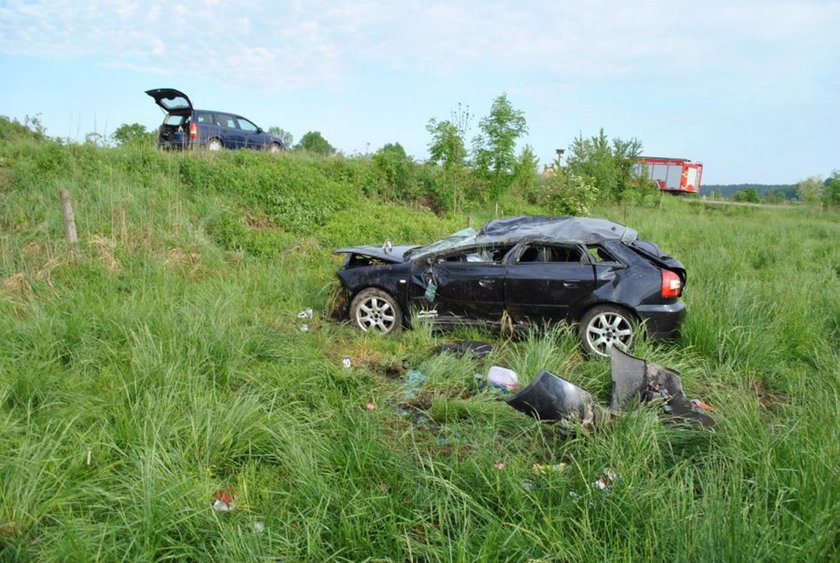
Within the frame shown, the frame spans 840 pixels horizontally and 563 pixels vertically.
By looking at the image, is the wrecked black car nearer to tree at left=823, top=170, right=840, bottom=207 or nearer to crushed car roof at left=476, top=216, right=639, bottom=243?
crushed car roof at left=476, top=216, right=639, bottom=243

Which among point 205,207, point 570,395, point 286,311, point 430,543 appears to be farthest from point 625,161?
point 430,543

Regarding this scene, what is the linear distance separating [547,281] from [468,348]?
1.18 meters

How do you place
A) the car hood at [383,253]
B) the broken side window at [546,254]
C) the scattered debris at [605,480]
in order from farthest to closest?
the car hood at [383,253] → the broken side window at [546,254] → the scattered debris at [605,480]

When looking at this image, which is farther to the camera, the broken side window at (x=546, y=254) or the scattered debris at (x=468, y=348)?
the broken side window at (x=546, y=254)

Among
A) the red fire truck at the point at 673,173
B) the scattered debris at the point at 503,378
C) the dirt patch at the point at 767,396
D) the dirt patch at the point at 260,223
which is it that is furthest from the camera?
the red fire truck at the point at 673,173

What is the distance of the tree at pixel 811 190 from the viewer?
29.0m

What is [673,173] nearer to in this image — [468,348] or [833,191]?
[833,191]

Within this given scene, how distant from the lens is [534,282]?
18.4 feet

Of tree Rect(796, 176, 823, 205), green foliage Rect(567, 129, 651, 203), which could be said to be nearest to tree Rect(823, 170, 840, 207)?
tree Rect(796, 176, 823, 205)

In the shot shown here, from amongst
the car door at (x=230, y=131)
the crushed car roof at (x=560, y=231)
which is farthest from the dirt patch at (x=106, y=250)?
the car door at (x=230, y=131)

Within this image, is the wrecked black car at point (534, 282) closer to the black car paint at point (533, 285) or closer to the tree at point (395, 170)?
the black car paint at point (533, 285)

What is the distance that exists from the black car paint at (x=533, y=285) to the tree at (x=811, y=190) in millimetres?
30347

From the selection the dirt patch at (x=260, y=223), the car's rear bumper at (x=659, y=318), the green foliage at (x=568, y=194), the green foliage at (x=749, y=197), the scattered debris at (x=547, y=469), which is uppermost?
the green foliage at (x=749, y=197)

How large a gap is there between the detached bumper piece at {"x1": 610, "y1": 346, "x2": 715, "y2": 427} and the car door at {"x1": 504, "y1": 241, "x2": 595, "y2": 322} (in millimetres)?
1352
